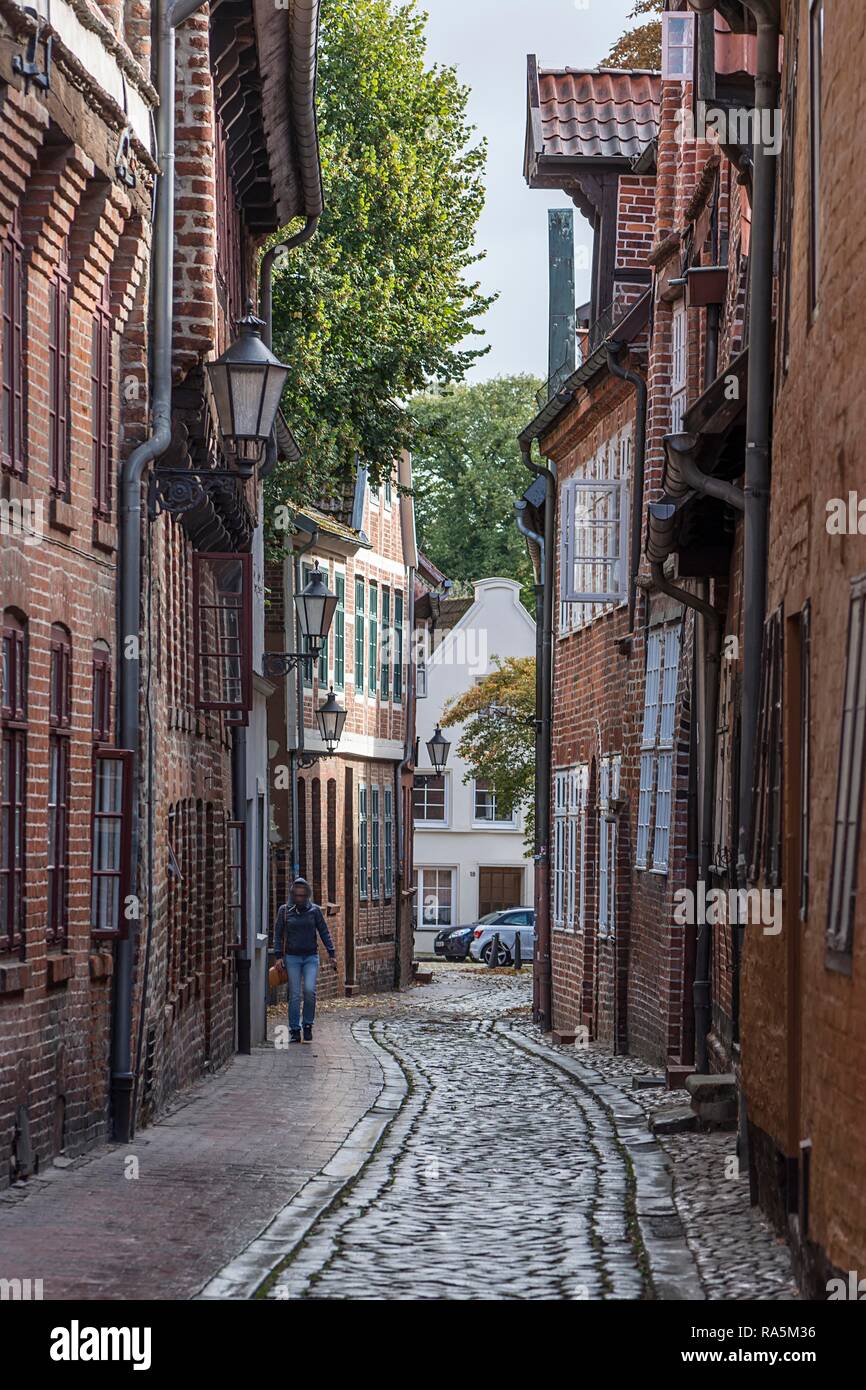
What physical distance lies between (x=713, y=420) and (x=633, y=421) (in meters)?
9.29

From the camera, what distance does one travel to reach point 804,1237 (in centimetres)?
825

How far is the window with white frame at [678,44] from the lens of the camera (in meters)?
20.0

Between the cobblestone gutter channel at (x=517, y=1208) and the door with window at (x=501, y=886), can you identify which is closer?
the cobblestone gutter channel at (x=517, y=1208)

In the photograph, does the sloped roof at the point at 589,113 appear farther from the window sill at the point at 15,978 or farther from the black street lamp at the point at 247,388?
the window sill at the point at 15,978

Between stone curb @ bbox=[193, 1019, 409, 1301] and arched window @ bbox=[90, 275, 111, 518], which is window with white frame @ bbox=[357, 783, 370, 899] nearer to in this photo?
stone curb @ bbox=[193, 1019, 409, 1301]

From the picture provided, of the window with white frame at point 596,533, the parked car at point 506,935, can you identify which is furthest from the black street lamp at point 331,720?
the parked car at point 506,935

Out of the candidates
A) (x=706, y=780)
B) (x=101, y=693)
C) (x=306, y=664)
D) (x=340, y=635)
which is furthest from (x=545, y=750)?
(x=101, y=693)

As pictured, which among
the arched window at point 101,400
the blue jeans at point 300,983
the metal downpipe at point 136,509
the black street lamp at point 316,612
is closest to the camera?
the arched window at point 101,400

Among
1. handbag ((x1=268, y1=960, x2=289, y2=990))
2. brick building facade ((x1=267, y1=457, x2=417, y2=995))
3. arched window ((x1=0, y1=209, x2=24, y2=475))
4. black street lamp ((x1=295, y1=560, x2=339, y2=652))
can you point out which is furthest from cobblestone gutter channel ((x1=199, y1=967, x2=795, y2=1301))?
brick building facade ((x1=267, y1=457, x2=417, y2=995))

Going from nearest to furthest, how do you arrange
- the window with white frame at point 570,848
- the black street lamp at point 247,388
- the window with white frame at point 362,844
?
the black street lamp at point 247,388 → the window with white frame at point 570,848 → the window with white frame at point 362,844

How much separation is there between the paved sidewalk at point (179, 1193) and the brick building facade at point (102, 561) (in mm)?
305

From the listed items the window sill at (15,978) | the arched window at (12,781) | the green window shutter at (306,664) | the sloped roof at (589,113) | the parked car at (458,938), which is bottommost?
the parked car at (458,938)
